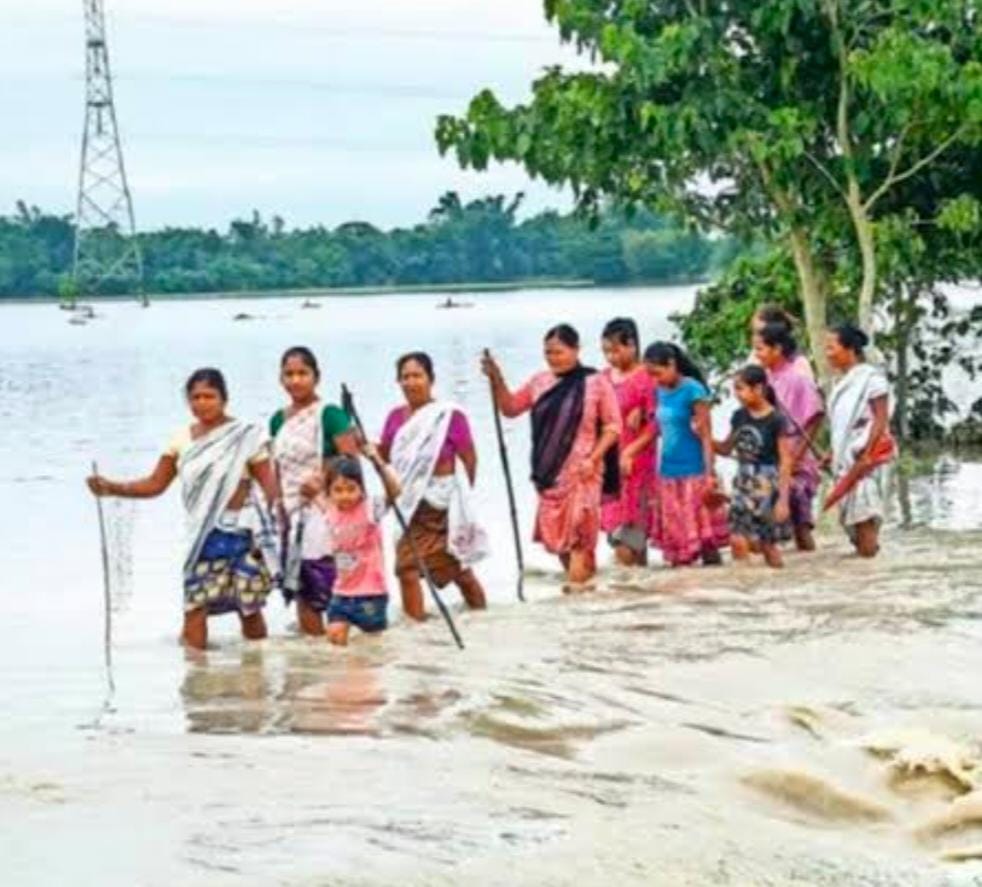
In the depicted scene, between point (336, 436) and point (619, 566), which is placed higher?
point (336, 436)

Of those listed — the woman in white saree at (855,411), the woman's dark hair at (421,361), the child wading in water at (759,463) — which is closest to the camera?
the woman's dark hair at (421,361)

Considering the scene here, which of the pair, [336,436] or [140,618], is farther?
[140,618]

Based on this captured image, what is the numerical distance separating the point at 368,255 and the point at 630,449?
111111mm

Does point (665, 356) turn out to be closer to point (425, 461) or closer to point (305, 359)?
point (425, 461)

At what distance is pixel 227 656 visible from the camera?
10.7m

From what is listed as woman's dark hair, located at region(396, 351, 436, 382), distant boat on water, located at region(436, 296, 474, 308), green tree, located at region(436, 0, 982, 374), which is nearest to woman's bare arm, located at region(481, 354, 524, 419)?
woman's dark hair, located at region(396, 351, 436, 382)

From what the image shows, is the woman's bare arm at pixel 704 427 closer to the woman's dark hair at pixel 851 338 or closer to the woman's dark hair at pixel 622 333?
the woman's dark hair at pixel 622 333

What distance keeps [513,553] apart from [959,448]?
29.0ft

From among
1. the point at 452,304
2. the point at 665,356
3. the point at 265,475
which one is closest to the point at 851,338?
the point at 665,356

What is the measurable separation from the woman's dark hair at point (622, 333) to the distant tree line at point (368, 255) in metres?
98.6

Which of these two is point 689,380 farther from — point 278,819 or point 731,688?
point 278,819

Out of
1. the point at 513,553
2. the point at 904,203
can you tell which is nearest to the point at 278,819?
the point at 513,553

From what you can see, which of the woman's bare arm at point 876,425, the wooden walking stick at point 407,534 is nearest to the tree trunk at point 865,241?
the woman's bare arm at point 876,425

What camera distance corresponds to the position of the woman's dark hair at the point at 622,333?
12859 millimetres
